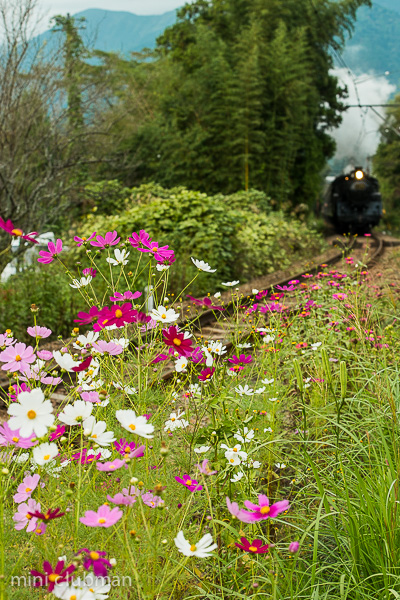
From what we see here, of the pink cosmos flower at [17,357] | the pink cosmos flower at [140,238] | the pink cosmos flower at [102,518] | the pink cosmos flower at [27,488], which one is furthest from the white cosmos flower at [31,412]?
the pink cosmos flower at [140,238]

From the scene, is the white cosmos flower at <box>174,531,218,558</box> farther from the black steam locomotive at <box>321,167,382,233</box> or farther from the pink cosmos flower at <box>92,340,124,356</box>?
the black steam locomotive at <box>321,167,382,233</box>

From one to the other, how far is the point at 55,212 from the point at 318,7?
52.3ft

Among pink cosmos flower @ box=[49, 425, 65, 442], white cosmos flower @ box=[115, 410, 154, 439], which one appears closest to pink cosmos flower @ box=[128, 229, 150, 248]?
pink cosmos flower @ box=[49, 425, 65, 442]

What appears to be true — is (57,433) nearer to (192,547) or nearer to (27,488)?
(27,488)

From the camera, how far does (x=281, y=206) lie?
1574cm

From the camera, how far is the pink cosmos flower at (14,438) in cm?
113

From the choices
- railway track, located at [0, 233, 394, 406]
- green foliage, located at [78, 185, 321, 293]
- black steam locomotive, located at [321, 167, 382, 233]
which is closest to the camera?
railway track, located at [0, 233, 394, 406]

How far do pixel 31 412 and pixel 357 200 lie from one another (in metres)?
17.8

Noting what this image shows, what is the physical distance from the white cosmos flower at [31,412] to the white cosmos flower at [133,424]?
0.46 feet

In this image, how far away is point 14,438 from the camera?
1.07 metres

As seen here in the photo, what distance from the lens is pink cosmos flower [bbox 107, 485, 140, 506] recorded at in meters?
1.07

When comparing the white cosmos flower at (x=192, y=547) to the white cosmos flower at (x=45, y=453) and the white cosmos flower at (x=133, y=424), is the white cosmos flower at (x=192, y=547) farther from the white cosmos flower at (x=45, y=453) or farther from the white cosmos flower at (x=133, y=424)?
the white cosmos flower at (x=45, y=453)

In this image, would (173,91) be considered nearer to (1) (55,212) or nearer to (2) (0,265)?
(1) (55,212)

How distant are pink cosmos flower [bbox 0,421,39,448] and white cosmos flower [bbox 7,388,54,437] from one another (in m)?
0.09
